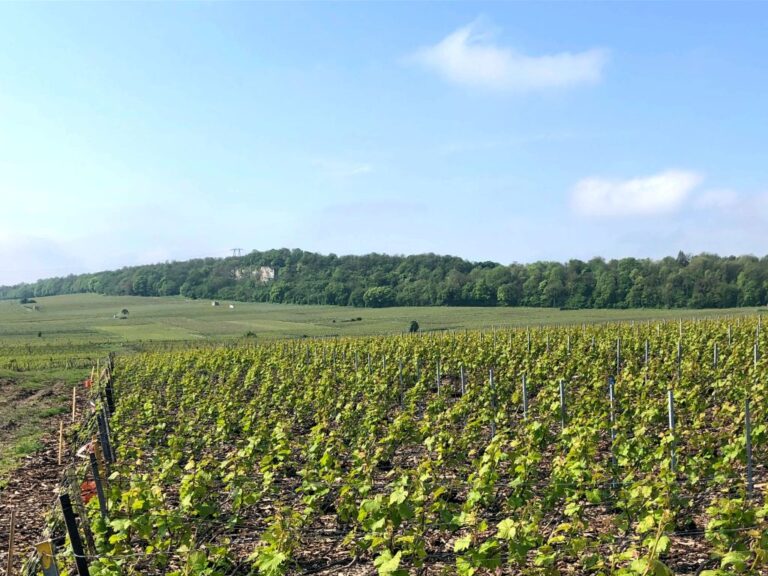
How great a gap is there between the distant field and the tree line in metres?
6.06

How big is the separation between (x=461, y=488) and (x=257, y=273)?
122687 mm

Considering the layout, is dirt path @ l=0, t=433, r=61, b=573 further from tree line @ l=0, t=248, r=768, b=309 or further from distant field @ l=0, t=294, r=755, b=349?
tree line @ l=0, t=248, r=768, b=309

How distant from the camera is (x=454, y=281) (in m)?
94.8

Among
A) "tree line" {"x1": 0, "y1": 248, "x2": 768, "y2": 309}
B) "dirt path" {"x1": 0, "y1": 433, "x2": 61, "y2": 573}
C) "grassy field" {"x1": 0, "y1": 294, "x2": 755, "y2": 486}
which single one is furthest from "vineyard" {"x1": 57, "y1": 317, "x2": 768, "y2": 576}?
"tree line" {"x1": 0, "y1": 248, "x2": 768, "y2": 309}

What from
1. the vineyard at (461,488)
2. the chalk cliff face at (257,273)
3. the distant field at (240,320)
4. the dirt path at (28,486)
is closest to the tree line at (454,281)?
the chalk cliff face at (257,273)

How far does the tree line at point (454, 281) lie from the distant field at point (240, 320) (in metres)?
6.06

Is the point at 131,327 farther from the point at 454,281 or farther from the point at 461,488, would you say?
the point at 461,488

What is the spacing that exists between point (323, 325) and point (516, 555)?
213 ft

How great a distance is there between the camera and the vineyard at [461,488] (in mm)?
5215

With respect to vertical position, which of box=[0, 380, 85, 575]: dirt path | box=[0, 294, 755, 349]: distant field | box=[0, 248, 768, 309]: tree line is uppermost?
box=[0, 248, 768, 309]: tree line

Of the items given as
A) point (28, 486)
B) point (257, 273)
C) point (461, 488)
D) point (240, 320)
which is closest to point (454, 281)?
point (240, 320)

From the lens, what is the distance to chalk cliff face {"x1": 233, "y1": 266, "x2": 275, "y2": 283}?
126688 millimetres

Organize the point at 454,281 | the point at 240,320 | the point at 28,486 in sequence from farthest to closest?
1. the point at 454,281
2. the point at 240,320
3. the point at 28,486

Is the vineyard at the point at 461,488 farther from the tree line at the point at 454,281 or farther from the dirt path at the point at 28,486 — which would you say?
the tree line at the point at 454,281
